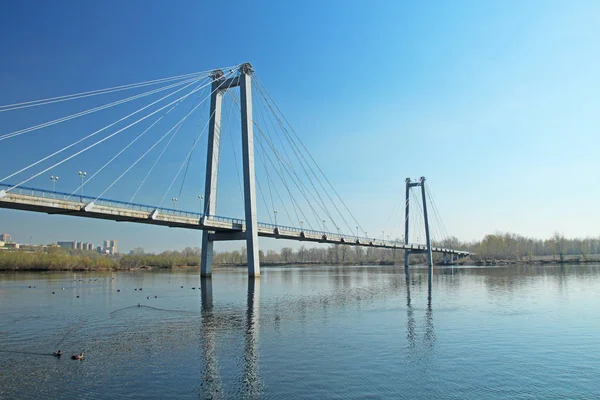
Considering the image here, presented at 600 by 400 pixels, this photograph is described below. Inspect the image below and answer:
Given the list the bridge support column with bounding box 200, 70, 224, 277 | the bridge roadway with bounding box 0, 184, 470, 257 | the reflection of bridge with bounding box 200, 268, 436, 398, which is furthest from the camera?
the bridge support column with bounding box 200, 70, 224, 277

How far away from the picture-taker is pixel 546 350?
1684 centimetres

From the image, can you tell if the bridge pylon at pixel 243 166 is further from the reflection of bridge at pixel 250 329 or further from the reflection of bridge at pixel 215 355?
the reflection of bridge at pixel 215 355

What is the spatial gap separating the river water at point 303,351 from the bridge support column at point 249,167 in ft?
76.2

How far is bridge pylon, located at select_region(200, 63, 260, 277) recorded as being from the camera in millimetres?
52875

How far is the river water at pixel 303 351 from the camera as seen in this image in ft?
40.0

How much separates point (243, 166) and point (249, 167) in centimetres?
116

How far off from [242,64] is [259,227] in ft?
68.6

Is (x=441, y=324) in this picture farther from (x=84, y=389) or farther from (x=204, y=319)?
(x=84, y=389)

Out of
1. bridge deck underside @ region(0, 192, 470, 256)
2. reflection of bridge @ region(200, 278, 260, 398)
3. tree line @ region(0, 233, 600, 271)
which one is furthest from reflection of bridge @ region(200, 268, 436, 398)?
tree line @ region(0, 233, 600, 271)

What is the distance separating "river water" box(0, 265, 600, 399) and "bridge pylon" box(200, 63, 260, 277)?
23.5 metres

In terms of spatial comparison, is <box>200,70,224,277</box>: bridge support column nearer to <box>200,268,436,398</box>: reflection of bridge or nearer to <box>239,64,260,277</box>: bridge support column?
<box>239,64,260,277</box>: bridge support column

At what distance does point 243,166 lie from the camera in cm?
5303

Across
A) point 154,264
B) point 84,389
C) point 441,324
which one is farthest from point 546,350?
point 154,264

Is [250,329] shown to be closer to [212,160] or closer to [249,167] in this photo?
[249,167]
